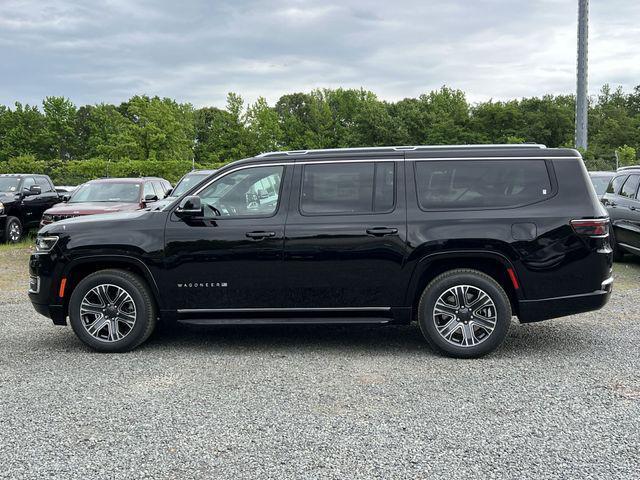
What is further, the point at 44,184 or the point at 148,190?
the point at 44,184

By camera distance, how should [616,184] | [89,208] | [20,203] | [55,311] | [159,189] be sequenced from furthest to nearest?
[20,203] < [159,189] < [89,208] < [616,184] < [55,311]

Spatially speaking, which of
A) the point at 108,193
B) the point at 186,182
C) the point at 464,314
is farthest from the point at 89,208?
the point at 464,314

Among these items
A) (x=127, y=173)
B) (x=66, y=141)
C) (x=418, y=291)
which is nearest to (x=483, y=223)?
(x=418, y=291)

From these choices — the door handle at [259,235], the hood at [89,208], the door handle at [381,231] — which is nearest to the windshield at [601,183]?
the hood at [89,208]

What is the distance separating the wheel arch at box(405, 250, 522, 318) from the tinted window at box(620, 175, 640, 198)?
20.9 feet

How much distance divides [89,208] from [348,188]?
304 inches

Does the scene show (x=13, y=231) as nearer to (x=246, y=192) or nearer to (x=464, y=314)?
(x=246, y=192)

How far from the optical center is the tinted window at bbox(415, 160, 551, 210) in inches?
230

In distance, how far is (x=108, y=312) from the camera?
20.0 feet

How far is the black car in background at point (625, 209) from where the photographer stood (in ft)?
35.4

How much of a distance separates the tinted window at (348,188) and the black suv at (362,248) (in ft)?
A: 0.03

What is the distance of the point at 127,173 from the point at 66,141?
43.7 meters

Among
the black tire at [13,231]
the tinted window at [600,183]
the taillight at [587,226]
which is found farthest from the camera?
the black tire at [13,231]

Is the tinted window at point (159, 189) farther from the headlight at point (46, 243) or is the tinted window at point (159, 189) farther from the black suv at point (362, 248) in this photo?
the black suv at point (362, 248)
